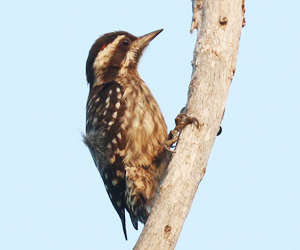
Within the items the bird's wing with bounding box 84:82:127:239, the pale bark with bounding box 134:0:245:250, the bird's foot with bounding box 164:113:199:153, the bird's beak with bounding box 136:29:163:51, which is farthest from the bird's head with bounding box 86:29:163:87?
the pale bark with bounding box 134:0:245:250

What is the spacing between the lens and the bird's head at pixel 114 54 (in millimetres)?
6141


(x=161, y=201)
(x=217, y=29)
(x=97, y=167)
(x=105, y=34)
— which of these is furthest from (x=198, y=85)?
(x=105, y=34)

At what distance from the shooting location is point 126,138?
5.33 metres

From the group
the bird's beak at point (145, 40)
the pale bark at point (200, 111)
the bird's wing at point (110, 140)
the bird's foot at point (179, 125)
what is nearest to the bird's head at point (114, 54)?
the bird's beak at point (145, 40)

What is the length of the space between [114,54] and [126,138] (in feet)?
4.39

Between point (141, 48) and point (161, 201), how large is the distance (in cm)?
309

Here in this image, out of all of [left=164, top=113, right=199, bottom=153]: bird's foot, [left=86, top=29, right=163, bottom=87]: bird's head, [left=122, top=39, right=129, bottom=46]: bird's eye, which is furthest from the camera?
[left=122, top=39, right=129, bottom=46]: bird's eye

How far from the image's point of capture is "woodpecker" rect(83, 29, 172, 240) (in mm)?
5191

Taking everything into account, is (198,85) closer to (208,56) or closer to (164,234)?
(208,56)

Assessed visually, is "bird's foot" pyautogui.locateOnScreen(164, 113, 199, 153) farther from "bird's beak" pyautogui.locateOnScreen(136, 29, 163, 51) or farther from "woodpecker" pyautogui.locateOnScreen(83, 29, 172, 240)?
"bird's beak" pyautogui.locateOnScreen(136, 29, 163, 51)

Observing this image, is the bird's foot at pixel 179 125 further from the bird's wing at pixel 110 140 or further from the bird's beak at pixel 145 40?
the bird's beak at pixel 145 40

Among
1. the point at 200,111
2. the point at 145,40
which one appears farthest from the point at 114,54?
the point at 200,111

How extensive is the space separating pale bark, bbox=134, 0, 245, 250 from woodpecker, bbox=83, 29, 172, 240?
1.31 meters

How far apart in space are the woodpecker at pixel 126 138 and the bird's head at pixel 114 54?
15mm
